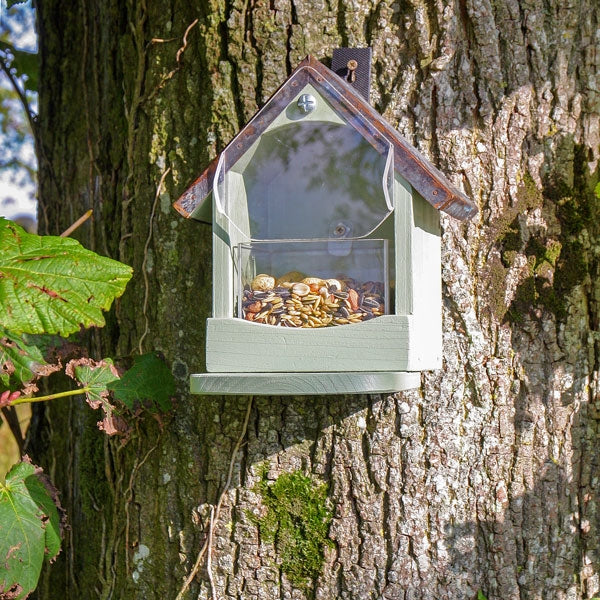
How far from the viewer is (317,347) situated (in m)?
1.73

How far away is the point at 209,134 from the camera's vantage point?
2.13 meters

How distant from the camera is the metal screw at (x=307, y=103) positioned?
5.78 feet

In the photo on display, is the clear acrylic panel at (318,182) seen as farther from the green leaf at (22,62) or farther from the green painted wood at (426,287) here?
the green leaf at (22,62)

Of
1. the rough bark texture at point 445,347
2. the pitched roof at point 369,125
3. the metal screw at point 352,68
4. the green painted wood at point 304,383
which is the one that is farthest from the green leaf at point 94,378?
the metal screw at point 352,68

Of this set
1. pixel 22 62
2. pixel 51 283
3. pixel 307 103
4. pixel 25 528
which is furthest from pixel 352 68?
pixel 22 62

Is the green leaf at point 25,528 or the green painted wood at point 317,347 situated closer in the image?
the green painted wood at point 317,347

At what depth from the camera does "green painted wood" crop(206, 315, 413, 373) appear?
1.71 metres

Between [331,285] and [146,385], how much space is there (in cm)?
64

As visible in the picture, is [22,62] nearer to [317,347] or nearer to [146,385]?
[146,385]

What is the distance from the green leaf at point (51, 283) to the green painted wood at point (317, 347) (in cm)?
30

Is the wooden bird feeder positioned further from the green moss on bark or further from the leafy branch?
the green moss on bark

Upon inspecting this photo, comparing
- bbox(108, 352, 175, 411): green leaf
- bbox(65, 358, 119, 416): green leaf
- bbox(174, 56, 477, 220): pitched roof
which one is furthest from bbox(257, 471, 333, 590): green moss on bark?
bbox(174, 56, 477, 220): pitched roof

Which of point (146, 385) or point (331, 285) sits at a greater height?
point (331, 285)

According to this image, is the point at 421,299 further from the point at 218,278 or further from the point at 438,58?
the point at 438,58
